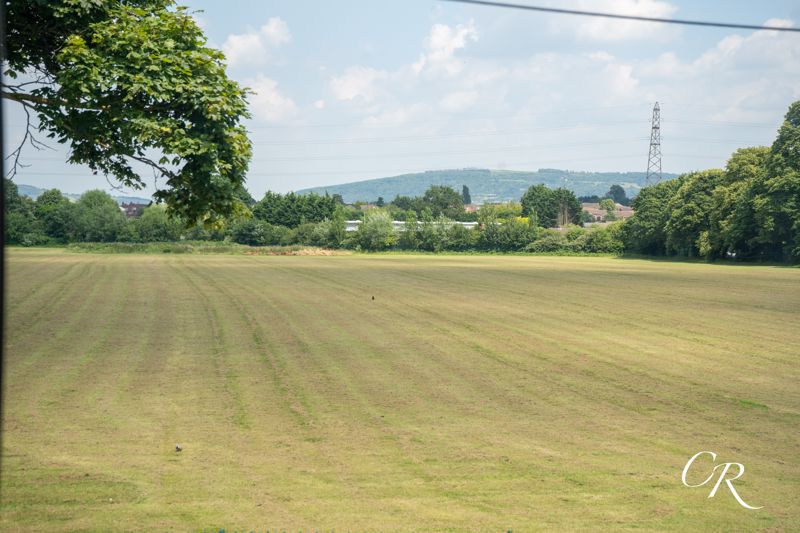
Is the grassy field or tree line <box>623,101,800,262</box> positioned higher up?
tree line <box>623,101,800,262</box>

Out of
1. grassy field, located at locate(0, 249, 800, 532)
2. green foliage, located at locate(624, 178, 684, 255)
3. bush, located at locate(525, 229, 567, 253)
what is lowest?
grassy field, located at locate(0, 249, 800, 532)

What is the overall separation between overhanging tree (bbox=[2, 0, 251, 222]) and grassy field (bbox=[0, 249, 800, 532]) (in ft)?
15.9

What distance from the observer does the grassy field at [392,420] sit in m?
10.1

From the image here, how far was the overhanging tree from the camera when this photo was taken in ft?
64.3

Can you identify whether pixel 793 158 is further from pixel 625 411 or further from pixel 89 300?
pixel 625 411

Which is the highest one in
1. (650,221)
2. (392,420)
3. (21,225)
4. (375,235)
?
(650,221)

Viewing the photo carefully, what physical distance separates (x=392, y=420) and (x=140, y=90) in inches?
409

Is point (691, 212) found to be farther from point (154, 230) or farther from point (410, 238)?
point (154, 230)

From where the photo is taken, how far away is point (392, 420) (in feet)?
48.8

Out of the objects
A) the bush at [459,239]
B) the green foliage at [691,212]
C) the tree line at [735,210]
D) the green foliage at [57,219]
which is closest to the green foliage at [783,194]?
the tree line at [735,210]

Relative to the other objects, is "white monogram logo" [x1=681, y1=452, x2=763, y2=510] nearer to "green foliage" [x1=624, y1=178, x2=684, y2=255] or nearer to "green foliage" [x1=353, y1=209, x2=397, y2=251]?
"green foliage" [x1=624, y1=178, x2=684, y2=255]

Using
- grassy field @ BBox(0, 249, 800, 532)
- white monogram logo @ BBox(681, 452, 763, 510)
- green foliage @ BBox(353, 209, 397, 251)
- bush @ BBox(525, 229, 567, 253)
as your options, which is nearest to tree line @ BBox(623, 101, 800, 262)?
bush @ BBox(525, 229, 567, 253)

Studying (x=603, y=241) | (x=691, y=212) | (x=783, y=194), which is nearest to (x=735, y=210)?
(x=783, y=194)

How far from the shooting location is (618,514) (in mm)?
9969
